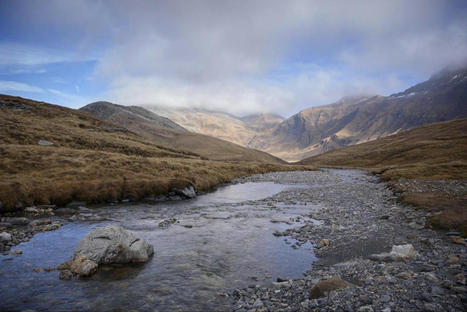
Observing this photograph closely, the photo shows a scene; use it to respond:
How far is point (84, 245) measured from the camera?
1454 centimetres

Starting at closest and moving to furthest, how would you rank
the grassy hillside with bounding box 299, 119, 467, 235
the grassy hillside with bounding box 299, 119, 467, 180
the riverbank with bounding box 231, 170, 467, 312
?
1. the riverbank with bounding box 231, 170, 467, 312
2. the grassy hillside with bounding box 299, 119, 467, 235
3. the grassy hillside with bounding box 299, 119, 467, 180

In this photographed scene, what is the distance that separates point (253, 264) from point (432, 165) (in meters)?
62.0

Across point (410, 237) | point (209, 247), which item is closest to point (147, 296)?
point (209, 247)

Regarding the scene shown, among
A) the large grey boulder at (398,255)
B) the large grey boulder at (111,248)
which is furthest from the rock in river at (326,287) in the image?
the large grey boulder at (111,248)

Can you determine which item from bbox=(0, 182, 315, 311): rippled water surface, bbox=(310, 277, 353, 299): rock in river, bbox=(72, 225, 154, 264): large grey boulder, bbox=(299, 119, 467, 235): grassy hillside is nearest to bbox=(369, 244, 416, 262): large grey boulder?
bbox=(0, 182, 315, 311): rippled water surface

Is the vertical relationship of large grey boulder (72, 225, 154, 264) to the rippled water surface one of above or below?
above

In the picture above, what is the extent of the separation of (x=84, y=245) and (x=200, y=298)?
7260mm

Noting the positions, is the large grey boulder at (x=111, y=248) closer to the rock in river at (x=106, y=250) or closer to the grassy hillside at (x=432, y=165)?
the rock in river at (x=106, y=250)

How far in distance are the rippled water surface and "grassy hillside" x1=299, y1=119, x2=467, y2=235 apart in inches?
432

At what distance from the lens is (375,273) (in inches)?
453

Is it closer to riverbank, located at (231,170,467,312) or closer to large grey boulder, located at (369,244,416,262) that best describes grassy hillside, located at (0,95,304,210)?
riverbank, located at (231,170,467,312)

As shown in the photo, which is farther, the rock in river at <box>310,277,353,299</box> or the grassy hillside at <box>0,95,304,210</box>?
the grassy hillside at <box>0,95,304,210</box>

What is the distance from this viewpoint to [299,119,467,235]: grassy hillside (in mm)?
20094

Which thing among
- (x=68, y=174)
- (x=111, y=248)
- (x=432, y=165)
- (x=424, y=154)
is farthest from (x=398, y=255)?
(x=424, y=154)
